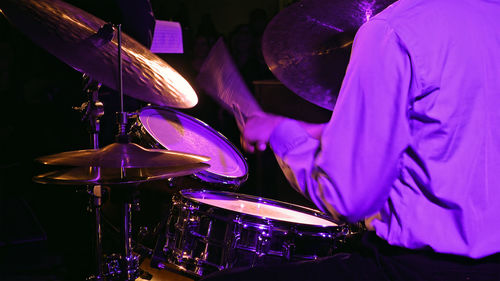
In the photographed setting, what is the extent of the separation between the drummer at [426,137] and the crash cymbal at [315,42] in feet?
1.92

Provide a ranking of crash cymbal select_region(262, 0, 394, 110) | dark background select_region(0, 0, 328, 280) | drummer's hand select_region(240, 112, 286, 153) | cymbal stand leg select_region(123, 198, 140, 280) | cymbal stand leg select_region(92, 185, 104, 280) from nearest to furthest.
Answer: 1. drummer's hand select_region(240, 112, 286, 153)
2. crash cymbal select_region(262, 0, 394, 110)
3. cymbal stand leg select_region(123, 198, 140, 280)
4. cymbal stand leg select_region(92, 185, 104, 280)
5. dark background select_region(0, 0, 328, 280)

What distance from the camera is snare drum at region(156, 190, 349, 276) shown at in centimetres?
140

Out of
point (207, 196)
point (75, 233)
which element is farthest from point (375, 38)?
point (75, 233)

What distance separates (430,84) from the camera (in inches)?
28.4

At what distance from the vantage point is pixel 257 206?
6.03 feet

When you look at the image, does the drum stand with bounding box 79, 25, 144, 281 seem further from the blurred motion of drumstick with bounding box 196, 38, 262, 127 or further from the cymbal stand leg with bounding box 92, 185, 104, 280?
the blurred motion of drumstick with bounding box 196, 38, 262, 127

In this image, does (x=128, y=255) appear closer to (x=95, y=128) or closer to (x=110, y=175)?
(x=110, y=175)

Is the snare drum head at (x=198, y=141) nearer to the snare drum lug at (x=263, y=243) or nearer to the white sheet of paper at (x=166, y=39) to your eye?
the snare drum lug at (x=263, y=243)

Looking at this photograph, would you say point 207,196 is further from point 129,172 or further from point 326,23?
point 326,23

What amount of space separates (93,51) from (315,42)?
29.3 inches

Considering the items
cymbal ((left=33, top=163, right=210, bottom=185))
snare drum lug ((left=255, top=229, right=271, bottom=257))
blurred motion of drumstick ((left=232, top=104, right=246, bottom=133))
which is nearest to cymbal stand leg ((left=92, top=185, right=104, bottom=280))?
cymbal ((left=33, top=163, right=210, bottom=185))

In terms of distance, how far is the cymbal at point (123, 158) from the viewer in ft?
3.95

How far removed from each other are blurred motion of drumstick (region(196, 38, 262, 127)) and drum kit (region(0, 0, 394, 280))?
16.5 inches

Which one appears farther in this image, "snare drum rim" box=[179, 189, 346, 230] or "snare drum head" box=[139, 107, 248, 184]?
"snare drum head" box=[139, 107, 248, 184]
